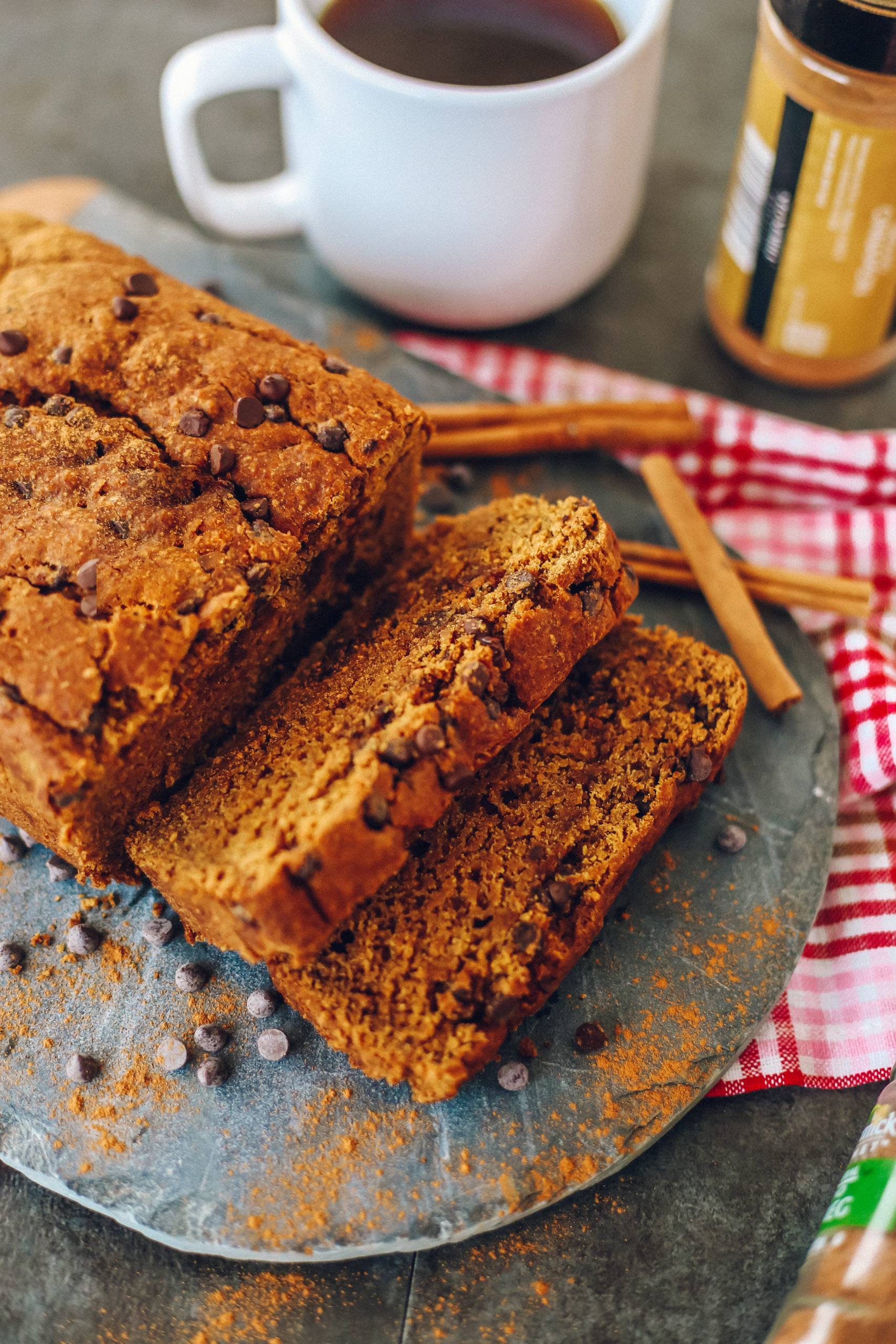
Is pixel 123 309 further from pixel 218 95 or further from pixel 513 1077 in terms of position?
pixel 513 1077

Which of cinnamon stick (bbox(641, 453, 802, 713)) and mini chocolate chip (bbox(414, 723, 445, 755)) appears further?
cinnamon stick (bbox(641, 453, 802, 713))

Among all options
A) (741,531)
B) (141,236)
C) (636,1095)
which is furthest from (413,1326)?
(141,236)

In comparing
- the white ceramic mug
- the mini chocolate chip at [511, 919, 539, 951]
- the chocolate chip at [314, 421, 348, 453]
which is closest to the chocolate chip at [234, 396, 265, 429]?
the chocolate chip at [314, 421, 348, 453]

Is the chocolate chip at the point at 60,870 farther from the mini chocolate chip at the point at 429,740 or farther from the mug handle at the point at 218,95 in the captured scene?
the mug handle at the point at 218,95

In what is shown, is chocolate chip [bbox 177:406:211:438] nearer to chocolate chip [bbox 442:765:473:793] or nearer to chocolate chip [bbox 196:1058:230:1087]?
chocolate chip [bbox 442:765:473:793]

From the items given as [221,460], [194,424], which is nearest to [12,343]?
[194,424]

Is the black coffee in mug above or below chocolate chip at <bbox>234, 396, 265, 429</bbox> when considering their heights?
above

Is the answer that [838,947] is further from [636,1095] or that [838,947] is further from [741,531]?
[741,531]
